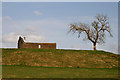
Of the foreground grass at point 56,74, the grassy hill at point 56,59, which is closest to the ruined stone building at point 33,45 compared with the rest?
the grassy hill at point 56,59

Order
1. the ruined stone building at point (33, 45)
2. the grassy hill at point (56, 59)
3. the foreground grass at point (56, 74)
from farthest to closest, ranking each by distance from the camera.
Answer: the ruined stone building at point (33, 45) → the grassy hill at point (56, 59) → the foreground grass at point (56, 74)

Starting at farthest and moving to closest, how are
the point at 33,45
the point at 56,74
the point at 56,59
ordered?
1. the point at 33,45
2. the point at 56,59
3. the point at 56,74

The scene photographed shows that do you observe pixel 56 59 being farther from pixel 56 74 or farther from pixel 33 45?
pixel 33 45

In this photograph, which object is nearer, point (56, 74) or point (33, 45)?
point (56, 74)

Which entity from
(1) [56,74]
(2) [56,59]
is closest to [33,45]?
(2) [56,59]

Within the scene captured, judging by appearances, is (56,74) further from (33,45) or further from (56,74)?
(33,45)

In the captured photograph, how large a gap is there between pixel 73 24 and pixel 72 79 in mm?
45836

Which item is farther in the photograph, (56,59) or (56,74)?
(56,59)

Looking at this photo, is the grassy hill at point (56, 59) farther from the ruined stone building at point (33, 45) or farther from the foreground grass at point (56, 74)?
the ruined stone building at point (33, 45)

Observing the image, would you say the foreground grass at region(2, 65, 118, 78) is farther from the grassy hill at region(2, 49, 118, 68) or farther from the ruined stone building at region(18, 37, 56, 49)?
the ruined stone building at region(18, 37, 56, 49)

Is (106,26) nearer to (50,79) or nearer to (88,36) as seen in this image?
(88,36)

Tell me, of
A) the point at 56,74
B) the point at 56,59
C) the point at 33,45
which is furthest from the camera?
the point at 33,45

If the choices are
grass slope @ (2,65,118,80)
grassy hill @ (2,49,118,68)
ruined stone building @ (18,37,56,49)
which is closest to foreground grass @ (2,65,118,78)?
grass slope @ (2,65,118,80)

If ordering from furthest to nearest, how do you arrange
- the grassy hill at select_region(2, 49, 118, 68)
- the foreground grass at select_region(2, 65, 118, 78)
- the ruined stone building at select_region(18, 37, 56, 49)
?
the ruined stone building at select_region(18, 37, 56, 49), the grassy hill at select_region(2, 49, 118, 68), the foreground grass at select_region(2, 65, 118, 78)
